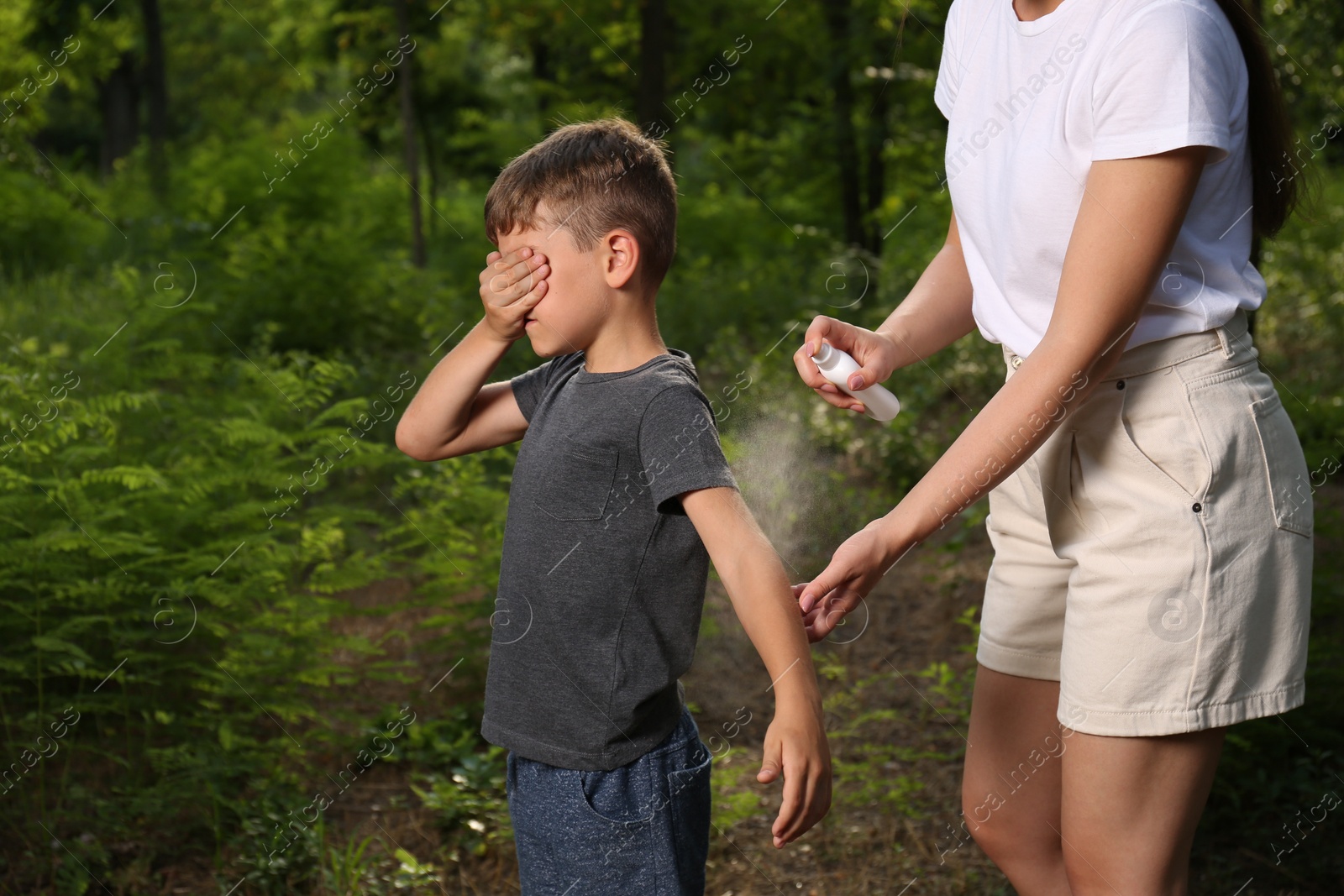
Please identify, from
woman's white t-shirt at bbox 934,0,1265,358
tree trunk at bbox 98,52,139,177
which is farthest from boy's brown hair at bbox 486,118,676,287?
tree trunk at bbox 98,52,139,177

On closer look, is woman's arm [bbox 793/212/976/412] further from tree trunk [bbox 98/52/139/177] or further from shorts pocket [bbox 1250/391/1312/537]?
tree trunk [bbox 98/52/139/177]

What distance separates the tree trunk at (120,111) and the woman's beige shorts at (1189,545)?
80.9 ft

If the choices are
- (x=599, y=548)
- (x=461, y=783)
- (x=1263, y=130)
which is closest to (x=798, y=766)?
(x=599, y=548)

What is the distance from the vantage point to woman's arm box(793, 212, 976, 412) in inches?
66.9

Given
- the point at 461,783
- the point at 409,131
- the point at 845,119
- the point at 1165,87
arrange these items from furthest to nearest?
the point at 845,119, the point at 409,131, the point at 461,783, the point at 1165,87

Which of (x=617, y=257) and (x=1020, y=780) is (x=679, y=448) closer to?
(x=617, y=257)

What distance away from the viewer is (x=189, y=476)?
3.87m

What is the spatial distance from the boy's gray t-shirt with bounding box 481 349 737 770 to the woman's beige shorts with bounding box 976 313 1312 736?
1.84 feet

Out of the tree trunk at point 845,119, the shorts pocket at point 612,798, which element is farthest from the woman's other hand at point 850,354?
the tree trunk at point 845,119

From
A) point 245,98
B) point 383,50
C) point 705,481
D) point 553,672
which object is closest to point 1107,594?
point 705,481

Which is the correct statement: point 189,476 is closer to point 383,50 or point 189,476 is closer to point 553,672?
point 553,672

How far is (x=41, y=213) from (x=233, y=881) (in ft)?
30.9

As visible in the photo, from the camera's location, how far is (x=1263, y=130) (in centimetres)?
149

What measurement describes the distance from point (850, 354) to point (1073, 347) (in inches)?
19.1
